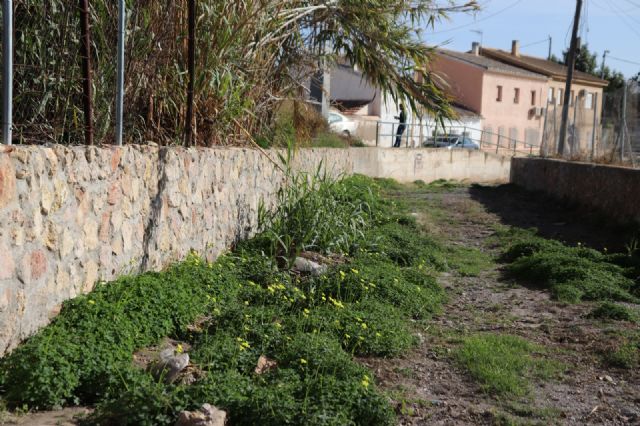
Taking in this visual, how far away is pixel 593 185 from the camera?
1507 centimetres

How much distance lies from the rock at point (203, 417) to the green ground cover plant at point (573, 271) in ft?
Answer: 17.0

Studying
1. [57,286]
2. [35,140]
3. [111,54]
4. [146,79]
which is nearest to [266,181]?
[146,79]

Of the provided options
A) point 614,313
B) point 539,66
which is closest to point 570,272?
point 614,313

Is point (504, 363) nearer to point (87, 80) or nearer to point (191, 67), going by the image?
point (87, 80)

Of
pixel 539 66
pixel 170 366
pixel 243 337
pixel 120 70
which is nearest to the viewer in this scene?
pixel 170 366

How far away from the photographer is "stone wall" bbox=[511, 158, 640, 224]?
1299cm

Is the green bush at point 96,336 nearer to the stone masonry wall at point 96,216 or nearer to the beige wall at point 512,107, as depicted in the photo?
the stone masonry wall at point 96,216

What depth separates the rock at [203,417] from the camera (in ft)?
12.9

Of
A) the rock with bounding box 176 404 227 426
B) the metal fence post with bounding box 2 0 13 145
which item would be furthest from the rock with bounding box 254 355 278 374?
the metal fence post with bounding box 2 0 13 145

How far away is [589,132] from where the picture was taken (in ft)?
68.5

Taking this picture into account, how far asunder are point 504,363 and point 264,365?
6.12 feet

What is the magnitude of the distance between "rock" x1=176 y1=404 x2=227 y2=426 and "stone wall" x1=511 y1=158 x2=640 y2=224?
9996 mm

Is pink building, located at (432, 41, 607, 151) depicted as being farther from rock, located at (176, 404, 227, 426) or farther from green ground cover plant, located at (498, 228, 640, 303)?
rock, located at (176, 404, 227, 426)

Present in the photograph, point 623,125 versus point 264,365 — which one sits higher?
point 623,125
